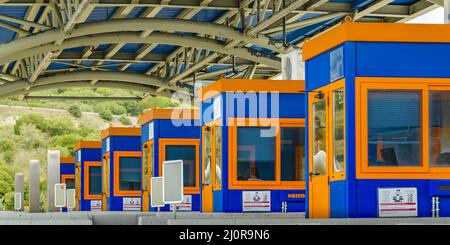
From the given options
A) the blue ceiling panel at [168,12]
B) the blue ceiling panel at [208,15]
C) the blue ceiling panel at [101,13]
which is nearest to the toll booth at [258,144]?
the blue ceiling panel at [101,13]

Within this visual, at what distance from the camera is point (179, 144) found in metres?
23.0

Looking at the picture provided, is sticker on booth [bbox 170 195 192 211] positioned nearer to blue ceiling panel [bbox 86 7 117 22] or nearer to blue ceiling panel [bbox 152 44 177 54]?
blue ceiling panel [bbox 86 7 117 22]

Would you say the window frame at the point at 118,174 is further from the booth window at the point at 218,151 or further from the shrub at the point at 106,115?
the shrub at the point at 106,115

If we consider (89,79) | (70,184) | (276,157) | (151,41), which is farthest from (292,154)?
(70,184)

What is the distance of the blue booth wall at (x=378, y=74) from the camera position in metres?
11.9

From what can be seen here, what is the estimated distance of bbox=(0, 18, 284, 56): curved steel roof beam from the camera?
3119 centimetres

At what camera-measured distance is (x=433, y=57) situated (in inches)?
475

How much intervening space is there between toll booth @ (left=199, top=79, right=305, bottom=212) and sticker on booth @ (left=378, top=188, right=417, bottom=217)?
4990 millimetres

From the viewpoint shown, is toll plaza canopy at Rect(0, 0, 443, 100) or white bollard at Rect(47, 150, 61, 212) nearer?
white bollard at Rect(47, 150, 61, 212)

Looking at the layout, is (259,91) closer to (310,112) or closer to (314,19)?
(310,112)

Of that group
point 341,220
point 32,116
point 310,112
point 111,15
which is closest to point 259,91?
point 310,112

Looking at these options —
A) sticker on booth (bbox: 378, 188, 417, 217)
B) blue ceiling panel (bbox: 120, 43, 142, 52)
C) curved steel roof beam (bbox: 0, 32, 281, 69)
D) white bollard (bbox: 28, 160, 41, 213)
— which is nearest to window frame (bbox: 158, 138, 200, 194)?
white bollard (bbox: 28, 160, 41, 213)

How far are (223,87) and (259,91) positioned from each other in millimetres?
520
